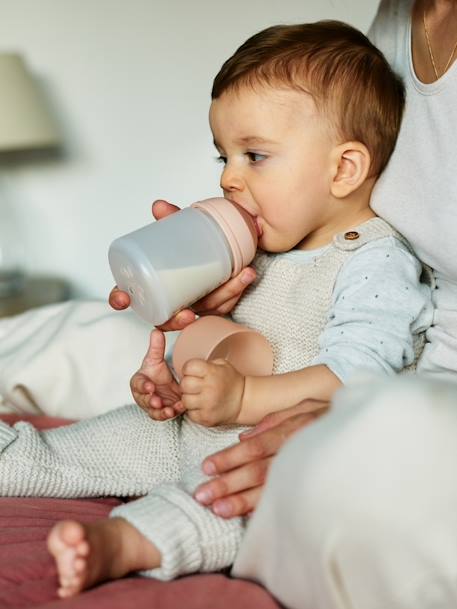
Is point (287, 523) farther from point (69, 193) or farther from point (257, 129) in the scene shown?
point (69, 193)

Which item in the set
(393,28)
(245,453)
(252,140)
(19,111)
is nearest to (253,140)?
(252,140)

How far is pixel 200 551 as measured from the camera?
38.4 inches

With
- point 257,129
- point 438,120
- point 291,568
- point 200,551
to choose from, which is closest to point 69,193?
point 257,129

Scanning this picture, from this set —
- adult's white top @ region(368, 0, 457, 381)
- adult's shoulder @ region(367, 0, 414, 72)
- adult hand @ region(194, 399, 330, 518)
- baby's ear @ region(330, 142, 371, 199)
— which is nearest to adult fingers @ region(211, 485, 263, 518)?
adult hand @ region(194, 399, 330, 518)

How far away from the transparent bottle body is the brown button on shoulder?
188 millimetres

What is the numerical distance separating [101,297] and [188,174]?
1.51ft

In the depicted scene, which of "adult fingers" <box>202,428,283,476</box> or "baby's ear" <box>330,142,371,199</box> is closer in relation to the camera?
"adult fingers" <box>202,428,283,476</box>

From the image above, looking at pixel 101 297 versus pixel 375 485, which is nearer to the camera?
pixel 375 485

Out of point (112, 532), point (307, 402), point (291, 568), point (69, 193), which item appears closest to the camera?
point (291, 568)

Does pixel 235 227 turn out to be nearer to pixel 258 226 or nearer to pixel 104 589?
pixel 258 226

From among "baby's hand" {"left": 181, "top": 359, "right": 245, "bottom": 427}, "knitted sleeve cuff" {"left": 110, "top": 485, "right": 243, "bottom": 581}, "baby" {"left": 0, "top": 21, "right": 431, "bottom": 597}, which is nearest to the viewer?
"knitted sleeve cuff" {"left": 110, "top": 485, "right": 243, "bottom": 581}

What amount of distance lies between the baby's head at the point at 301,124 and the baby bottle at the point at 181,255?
6 cm

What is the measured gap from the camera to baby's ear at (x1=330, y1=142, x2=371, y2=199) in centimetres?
127

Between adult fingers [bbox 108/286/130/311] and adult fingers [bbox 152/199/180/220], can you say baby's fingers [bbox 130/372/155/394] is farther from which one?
adult fingers [bbox 152/199/180/220]
